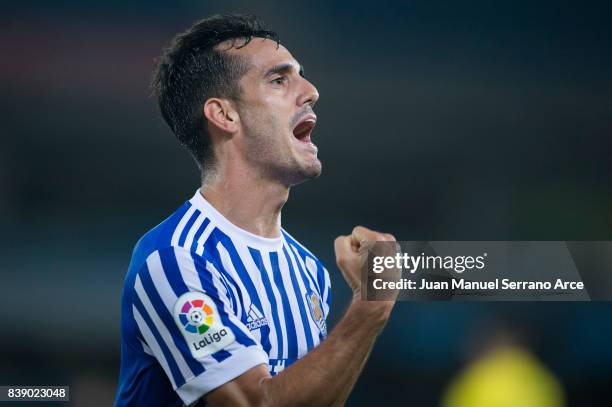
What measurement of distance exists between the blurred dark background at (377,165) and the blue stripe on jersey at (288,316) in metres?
2.47

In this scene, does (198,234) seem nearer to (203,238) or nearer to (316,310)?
(203,238)

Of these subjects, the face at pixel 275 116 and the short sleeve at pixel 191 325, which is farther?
the face at pixel 275 116

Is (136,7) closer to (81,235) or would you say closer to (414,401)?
(81,235)

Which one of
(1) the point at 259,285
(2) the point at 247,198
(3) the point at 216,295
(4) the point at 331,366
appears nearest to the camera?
(4) the point at 331,366

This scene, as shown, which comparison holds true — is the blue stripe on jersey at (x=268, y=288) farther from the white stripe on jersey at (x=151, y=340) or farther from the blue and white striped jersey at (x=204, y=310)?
the white stripe on jersey at (x=151, y=340)

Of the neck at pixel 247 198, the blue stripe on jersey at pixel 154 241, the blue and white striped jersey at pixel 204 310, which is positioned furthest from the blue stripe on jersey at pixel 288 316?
the blue stripe on jersey at pixel 154 241

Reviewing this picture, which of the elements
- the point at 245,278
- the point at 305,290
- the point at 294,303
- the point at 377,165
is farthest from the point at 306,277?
the point at 377,165

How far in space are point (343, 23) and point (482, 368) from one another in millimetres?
2400

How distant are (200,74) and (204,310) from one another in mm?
953

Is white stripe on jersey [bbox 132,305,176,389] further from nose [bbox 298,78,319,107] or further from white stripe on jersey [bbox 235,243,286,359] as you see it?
nose [bbox 298,78,319,107]

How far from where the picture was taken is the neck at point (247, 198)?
2.62 m

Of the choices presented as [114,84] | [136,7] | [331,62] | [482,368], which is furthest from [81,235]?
[482,368]

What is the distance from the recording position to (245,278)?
8.14ft

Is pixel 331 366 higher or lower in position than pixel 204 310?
lower
